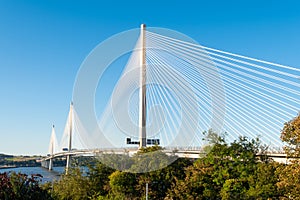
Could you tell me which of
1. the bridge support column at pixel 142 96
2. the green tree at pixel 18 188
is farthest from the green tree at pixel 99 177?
the green tree at pixel 18 188

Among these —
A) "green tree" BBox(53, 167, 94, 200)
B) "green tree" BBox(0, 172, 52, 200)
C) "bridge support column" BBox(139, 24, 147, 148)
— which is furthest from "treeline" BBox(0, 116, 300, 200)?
"bridge support column" BBox(139, 24, 147, 148)

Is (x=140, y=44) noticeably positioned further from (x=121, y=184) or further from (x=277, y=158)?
(x=277, y=158)

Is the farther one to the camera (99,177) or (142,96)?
(142,96)

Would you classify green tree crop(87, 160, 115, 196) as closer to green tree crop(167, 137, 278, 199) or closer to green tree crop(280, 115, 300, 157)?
green tree crop(167, 137, 278, 199)

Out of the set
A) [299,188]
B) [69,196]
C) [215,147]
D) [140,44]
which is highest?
[140,44]

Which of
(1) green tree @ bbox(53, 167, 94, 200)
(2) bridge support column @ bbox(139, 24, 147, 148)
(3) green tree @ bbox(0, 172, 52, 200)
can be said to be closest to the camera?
(3) green tree @ bbox(0, 172, 52, 200)

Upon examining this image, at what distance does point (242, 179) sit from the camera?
13.5 m

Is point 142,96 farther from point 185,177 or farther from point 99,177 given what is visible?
point 185,177

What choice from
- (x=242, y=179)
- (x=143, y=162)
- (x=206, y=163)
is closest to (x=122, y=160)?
(x=143, y=162)

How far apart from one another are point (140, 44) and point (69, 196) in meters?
9.28

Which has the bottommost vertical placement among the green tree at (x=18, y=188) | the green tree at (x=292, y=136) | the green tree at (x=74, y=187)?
the green tree at (x=74, y=187)

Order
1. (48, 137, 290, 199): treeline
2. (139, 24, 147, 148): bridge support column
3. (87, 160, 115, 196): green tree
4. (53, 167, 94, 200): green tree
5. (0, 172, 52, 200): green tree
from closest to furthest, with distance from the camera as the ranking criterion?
1. (0, 172, 52, 200): green tree
2. (48, 137, 290, 199): treeline
3. (53, 167, 94, 200): green tree
4. (87, 160, 115, 196): green tree
5. (139, 24, 147, 148): bridge support column

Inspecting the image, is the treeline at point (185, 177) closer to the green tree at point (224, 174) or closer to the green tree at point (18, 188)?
the green tree at point (224, 174)

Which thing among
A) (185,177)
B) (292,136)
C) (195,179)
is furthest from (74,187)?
(292,136)
